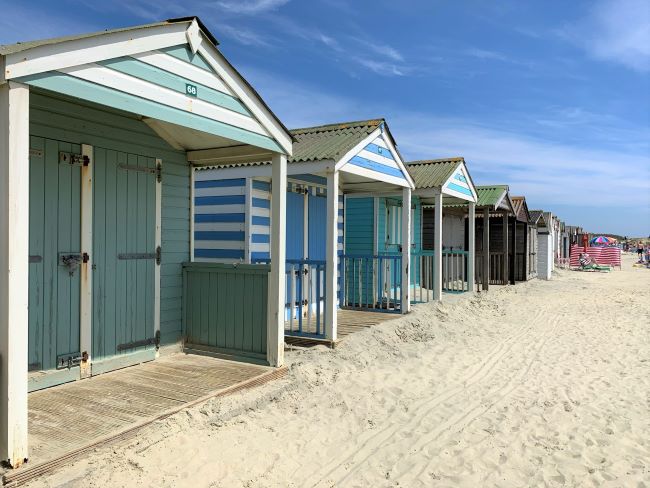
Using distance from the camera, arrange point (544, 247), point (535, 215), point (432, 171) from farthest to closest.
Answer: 1. point (544, 247)
2. point (535, 215)
3. point (432, 171)

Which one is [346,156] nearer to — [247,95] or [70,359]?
[247,95]

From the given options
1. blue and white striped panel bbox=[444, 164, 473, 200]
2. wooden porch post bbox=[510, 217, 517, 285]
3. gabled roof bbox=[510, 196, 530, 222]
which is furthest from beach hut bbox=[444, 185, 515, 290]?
blue and white striped panel bbox=[444, 164, 473, 200]

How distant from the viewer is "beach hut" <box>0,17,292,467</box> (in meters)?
2.98

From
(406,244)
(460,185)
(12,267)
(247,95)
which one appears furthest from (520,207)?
(12,267)

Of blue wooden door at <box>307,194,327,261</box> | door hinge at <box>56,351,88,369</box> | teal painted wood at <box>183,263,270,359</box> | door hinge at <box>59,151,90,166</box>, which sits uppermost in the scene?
door hinge at <box>59,151,90,166</box>

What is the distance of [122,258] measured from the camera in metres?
5.15

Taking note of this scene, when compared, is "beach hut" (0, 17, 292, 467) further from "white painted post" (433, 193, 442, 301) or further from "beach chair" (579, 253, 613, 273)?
"beach chair" (579, 253, 613, 273)

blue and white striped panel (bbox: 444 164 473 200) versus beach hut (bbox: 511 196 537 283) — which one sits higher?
blue and white striped panel (bbox: 444 164 473 200)

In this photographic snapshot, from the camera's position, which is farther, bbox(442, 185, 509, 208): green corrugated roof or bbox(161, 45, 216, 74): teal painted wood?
bbox(442, 185, 509, 208): green corrugated roof

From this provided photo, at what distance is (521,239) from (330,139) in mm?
13880

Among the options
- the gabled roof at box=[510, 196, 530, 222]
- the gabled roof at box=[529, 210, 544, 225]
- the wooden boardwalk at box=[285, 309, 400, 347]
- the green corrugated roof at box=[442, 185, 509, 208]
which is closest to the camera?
the wooden boardwalk at box=[285, 309, 400, 347]

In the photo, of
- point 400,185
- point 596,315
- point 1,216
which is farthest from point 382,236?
point 1,216

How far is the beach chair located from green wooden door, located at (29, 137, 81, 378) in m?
30.2

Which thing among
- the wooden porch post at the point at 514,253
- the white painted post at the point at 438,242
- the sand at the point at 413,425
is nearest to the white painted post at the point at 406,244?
the sand at the point at 413,425
